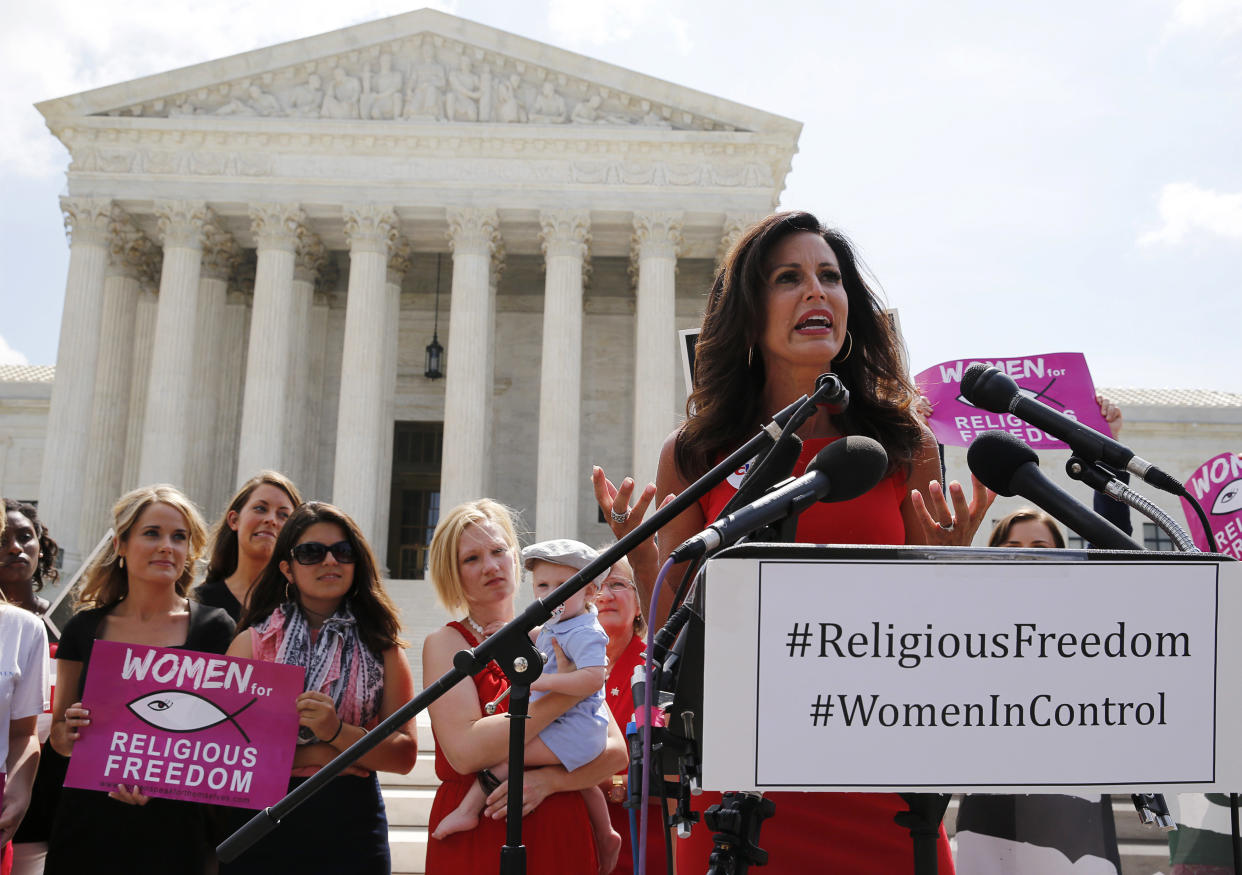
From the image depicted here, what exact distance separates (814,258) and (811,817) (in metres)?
1.63

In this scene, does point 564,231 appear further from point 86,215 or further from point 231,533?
point 231,533

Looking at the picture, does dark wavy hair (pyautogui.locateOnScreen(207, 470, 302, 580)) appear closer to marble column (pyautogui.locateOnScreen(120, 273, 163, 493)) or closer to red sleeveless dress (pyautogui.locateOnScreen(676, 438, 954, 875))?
red sleeveless dress (pyautogui.locateOnScreen(676, 438, 954, 875))

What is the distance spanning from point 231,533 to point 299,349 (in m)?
26.6

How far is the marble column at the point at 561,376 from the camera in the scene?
29469 millimetres

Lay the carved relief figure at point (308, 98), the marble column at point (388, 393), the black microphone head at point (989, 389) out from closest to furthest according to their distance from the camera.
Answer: the black microphone head at point (989, 389) < the marble column at point (388, 393) < the carved relief figure at point (308, 98)

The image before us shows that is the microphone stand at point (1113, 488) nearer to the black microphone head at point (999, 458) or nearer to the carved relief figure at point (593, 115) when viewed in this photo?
the black microphone head at point (999, 458)

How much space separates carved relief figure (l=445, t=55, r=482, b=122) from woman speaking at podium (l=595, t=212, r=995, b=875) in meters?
30.3

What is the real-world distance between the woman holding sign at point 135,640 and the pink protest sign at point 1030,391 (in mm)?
5476

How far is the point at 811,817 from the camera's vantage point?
2463 mm

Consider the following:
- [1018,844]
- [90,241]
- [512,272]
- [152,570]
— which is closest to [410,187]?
[512,272]

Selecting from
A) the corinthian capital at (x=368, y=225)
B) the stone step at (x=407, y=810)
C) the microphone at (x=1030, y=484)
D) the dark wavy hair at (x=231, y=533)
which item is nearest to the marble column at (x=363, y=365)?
the corinthian capital at (x=368, y=225)

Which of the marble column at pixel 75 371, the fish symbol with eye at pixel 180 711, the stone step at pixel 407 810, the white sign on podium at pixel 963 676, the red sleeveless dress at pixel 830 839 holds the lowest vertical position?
the stone step at pixel 407 810

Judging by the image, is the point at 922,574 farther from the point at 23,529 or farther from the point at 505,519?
the point at 23,529

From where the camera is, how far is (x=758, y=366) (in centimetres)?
337
